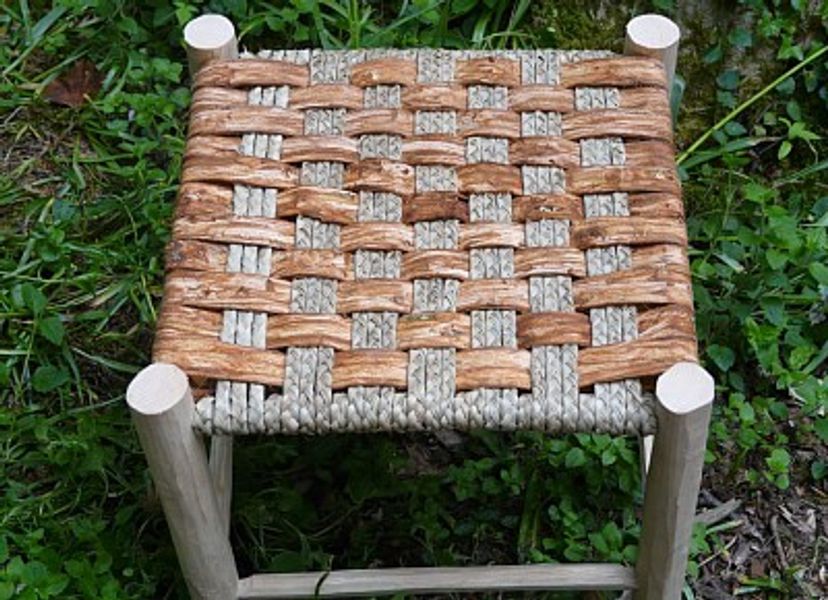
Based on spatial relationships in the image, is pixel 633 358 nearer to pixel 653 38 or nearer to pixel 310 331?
pixel 310 331

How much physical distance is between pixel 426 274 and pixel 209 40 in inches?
13.9

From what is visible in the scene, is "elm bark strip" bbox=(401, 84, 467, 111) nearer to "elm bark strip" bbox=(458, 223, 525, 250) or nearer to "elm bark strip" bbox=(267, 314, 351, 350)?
"elm bark strip" bbox=(458, 223, 525, 250)

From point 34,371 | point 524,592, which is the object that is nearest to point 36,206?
point 34,371

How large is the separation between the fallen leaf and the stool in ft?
2.13

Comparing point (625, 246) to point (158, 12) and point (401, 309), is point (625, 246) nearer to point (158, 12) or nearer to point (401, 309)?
point (401, 309)

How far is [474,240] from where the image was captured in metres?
1.35

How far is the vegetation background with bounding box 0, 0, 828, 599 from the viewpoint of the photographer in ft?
5.52

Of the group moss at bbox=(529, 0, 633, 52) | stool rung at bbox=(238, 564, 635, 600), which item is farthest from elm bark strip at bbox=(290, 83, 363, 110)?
moss at bbox=(529, 0, 633, 52)

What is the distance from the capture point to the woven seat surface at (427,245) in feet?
4.15

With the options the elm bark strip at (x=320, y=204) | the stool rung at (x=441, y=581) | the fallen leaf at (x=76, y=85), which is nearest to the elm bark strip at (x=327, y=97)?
the elm bark strip at (x=320, y=204)

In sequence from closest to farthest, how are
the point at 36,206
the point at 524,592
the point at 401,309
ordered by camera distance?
the point at 401,309
the point at 524,592
the point at 36,206

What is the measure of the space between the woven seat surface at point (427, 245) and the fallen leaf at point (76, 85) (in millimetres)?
674

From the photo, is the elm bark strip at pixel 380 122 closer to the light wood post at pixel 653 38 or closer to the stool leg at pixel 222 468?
the light wood post at pixel 653 38

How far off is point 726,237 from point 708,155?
→ 139mm
